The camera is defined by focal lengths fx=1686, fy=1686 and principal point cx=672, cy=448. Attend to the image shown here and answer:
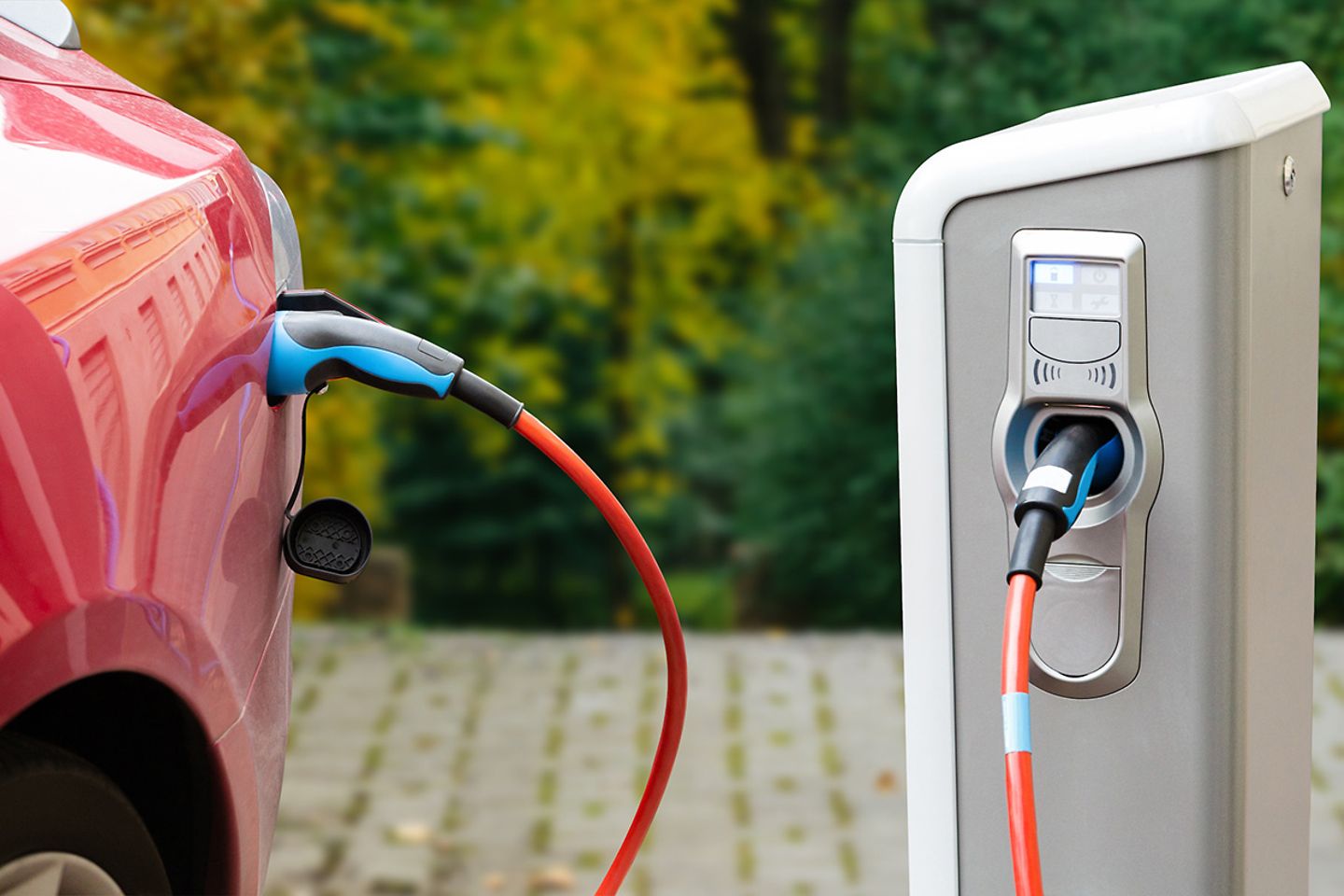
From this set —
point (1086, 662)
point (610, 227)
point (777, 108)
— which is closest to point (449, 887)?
point (1086, 662)

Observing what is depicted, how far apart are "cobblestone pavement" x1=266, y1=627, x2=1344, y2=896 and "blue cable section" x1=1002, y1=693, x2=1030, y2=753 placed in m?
2.16

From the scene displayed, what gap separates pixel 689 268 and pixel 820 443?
2.55 metres

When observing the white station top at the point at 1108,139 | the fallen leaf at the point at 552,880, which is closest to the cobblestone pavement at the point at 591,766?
the fallen leaf at the point at 552,880

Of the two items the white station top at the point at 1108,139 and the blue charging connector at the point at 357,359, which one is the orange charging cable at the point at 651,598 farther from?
the white station top at the point at 1108,139

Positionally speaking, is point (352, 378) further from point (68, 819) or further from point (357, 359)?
point (68, 819)

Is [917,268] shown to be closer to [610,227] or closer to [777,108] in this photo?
[610,227]

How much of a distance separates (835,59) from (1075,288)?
867 cm

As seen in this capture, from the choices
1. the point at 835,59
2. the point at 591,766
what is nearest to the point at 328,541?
the point at 591,766

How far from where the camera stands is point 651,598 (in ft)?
6.40

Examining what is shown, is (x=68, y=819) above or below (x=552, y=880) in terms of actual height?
above

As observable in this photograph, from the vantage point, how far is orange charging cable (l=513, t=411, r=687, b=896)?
1.86 m

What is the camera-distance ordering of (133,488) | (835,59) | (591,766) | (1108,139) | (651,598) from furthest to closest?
(835,59)
(591,766)
(651,598)
(1108,139)
(133,488)

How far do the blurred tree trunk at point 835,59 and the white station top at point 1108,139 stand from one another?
8.33 m

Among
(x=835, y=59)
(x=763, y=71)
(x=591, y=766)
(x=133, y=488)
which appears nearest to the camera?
(x=133, y=488)
